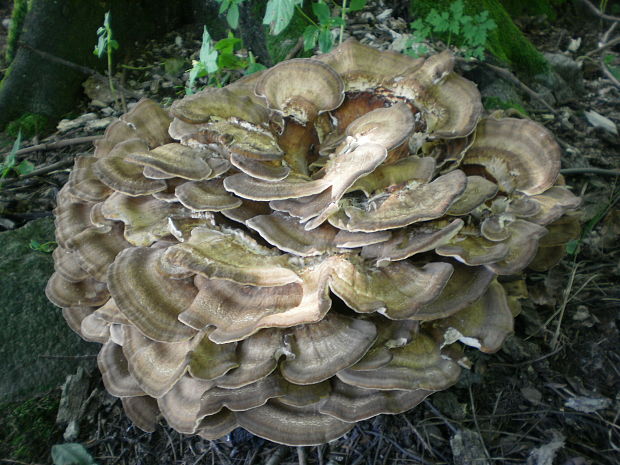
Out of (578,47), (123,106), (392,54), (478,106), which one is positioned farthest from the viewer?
(578,47)

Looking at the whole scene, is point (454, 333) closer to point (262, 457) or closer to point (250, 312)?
point (250, 312)

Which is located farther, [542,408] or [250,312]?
[542,408]

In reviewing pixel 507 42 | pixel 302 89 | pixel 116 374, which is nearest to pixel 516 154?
pixel 302 89

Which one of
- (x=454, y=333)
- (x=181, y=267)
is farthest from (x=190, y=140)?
(x=454, y=333)

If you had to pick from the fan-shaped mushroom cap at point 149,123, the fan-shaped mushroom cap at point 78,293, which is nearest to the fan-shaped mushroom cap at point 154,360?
the fan-shaped mushroom cap at point 78,293

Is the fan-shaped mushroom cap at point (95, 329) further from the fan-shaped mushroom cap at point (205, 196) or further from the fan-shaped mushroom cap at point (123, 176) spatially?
the fan-shaped mushroom cap at point (205, 196)
